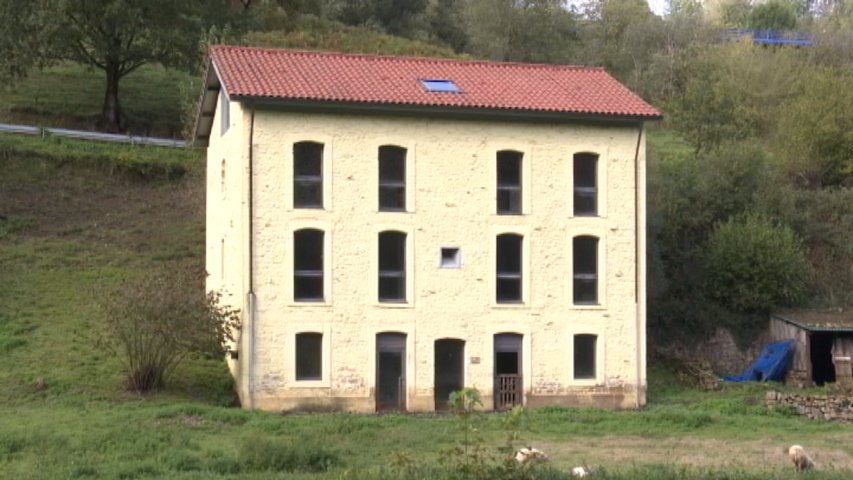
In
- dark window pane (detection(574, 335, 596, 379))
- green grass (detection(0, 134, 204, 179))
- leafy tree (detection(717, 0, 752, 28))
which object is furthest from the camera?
leafy tree (detection(717, 0, 752, 28))

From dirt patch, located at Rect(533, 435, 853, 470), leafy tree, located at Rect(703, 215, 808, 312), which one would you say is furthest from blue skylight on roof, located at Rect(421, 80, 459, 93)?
leafy tree, located at Rect(703, 215, 808, 312)

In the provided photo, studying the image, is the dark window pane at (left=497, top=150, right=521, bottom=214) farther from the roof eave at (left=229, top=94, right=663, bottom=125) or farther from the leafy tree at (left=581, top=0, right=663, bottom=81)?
the leafy tree at (left=581, top=0, right=663, bottom=81)

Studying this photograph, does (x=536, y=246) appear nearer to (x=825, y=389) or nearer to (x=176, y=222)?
(x=825, y=389)

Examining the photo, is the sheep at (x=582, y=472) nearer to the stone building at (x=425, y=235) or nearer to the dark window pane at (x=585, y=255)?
the stone building at (x=425, y=235)

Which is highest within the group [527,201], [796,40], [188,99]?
[796,40]

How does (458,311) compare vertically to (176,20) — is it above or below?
below

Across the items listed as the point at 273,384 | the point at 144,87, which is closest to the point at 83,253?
the point at 273,384

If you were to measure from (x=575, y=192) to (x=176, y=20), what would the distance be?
2361 cm

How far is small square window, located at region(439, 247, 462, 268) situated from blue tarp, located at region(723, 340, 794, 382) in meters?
10.3

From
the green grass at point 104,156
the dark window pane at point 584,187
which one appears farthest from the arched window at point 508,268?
the green grass at point 104,156

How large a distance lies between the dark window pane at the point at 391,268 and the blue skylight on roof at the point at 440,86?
3.96 meters

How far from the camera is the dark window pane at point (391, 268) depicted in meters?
33.7

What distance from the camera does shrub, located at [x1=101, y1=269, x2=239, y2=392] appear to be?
31.2 metres

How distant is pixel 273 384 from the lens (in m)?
32.2
